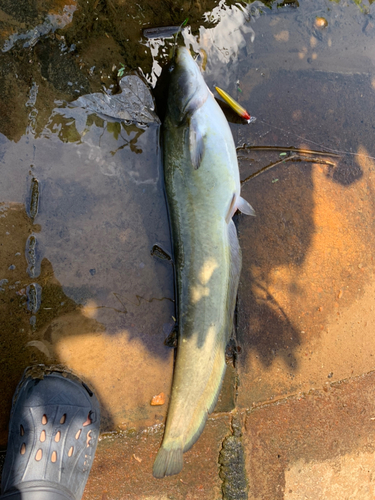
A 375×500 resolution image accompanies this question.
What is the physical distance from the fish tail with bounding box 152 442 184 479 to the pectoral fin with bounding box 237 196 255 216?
1866 millimetres

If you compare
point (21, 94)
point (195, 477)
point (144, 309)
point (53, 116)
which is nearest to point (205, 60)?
point (53, 116)

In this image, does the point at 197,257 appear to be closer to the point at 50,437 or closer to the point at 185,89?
the point at 185,89

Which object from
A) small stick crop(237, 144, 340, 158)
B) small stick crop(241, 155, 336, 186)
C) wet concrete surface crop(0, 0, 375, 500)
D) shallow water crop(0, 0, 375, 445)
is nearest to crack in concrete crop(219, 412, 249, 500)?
wet concrete surface crop(0, 0, 375, 500)

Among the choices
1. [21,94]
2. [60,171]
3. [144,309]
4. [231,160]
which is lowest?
[144,309]

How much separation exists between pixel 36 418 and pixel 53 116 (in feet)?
8.08

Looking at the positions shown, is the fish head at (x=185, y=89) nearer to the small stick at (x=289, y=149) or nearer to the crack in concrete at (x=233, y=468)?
the small stick at (x=289, y=149)

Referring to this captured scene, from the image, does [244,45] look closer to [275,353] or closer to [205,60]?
[205,60]

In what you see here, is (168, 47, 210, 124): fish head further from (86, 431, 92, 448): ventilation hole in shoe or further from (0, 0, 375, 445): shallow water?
(86, 431, 92, 448): ventilation hole in shoe

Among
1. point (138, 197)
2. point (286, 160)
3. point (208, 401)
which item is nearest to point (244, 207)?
point (286, 160)

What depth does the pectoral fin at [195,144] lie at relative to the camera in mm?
2480

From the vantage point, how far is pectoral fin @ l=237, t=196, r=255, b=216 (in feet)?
8.66

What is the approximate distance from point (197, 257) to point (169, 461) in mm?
1544

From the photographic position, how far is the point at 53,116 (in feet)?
8.87

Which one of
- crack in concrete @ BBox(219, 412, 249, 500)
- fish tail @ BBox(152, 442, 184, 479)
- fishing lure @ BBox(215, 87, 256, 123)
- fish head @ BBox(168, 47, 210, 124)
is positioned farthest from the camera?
fishing lure @ BBox(215, 87, 256, 123)
